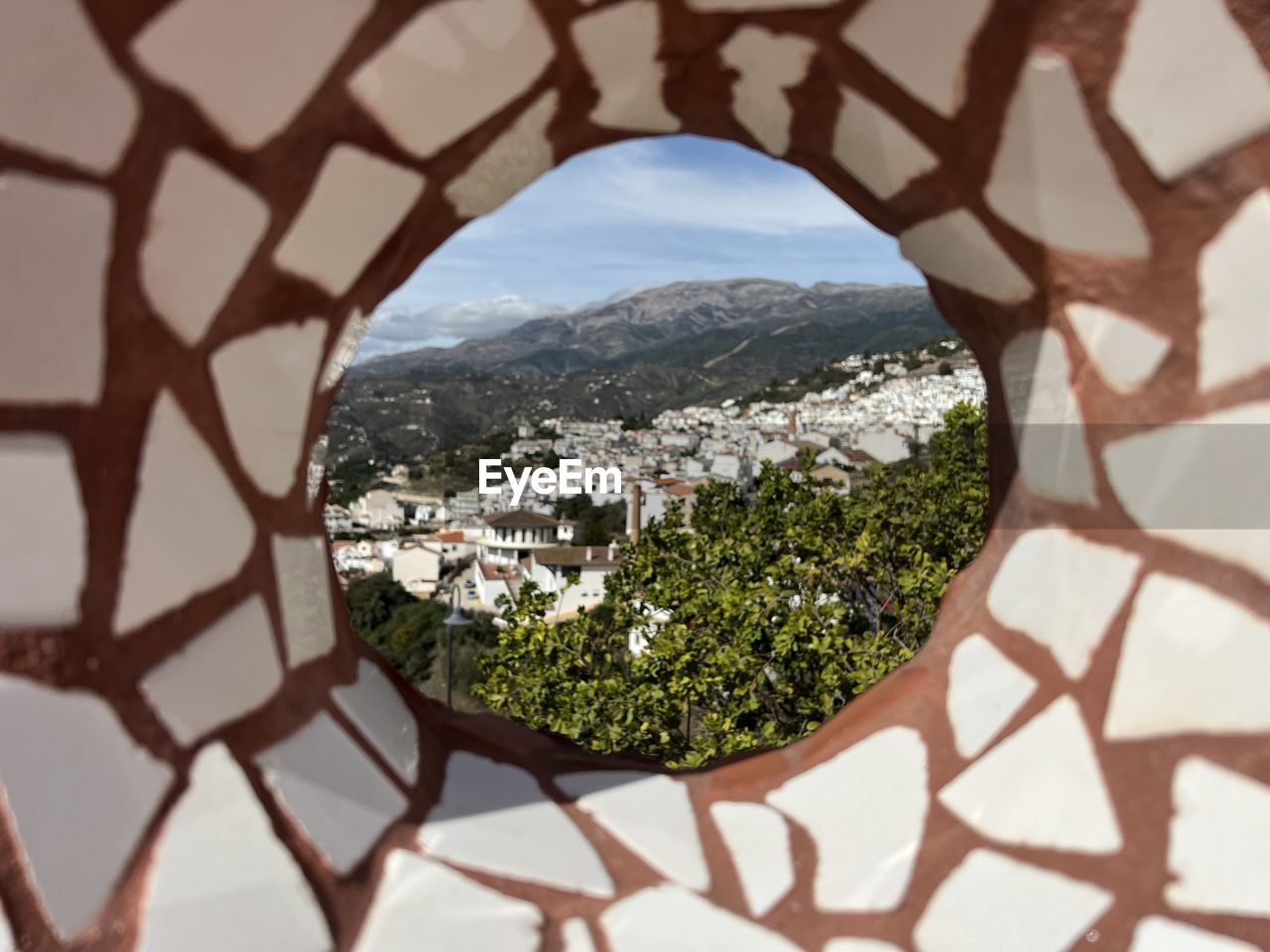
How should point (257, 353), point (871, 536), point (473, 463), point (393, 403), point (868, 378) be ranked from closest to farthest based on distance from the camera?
1. point (257, 353)
2. point (871, 536)
3. point (393, 403)
4. point (473, 463)
5. point (868, 378)

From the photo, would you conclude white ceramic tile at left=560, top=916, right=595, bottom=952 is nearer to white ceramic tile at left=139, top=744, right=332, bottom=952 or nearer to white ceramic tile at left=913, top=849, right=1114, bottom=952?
white ceramic tile at left=139, top=744, right=332, bottom=952

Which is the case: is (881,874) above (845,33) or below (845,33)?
below

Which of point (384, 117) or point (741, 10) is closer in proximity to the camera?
point (384, 117)

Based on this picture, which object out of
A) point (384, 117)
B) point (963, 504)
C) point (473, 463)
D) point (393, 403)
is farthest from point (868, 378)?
point (384, 117)

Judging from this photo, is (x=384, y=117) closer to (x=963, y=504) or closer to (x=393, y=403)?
(x=963, y=504)

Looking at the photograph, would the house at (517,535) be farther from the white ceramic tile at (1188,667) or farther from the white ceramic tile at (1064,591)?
the white ceramic tile at (1188,667)

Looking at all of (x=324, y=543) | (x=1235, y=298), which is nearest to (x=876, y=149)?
(x=1235, y=298)
